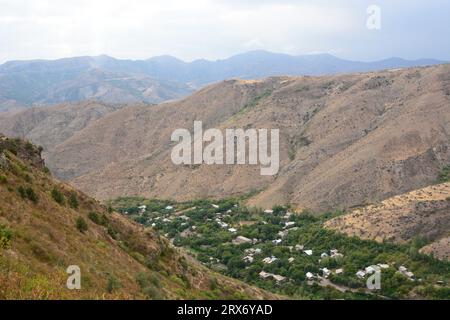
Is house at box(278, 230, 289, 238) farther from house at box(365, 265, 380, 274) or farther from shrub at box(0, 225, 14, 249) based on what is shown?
shrub at box(0, 225, 14, 249)

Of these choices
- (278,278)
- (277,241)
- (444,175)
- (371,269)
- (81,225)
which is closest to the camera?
(81,225)

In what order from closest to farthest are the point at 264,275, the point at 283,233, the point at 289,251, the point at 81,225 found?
the point at 81,225 < the point at 264,275 < the point at 289,251 < the point at 283,233

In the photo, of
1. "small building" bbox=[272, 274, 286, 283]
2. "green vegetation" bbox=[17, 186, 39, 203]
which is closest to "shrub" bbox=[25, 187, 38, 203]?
"green vegetation" bbox=[17, 186, 39, 203]

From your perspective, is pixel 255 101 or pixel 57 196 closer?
pixel 57 196

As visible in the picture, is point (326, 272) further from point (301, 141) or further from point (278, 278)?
point (301, 141)

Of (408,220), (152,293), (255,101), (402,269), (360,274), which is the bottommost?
(360,274)

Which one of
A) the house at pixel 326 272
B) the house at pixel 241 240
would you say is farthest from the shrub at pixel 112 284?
the house at pixel 241 240

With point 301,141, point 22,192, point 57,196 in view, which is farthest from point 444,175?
point 22,192
